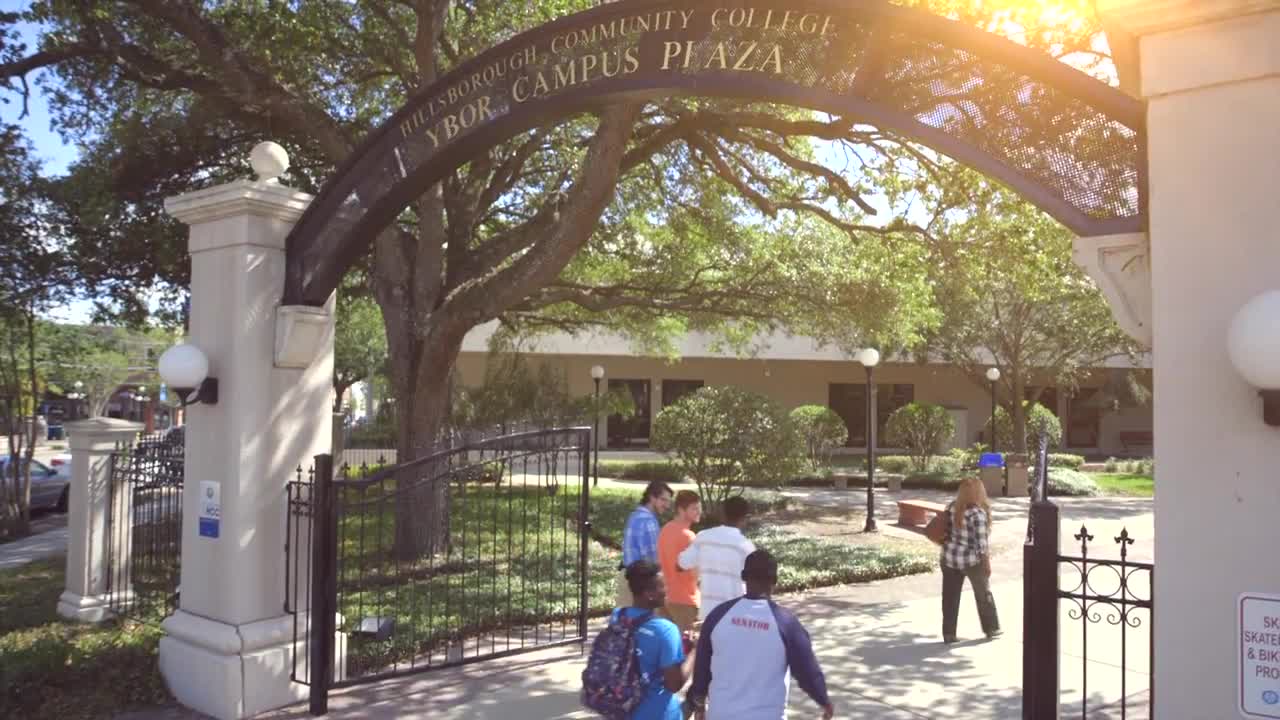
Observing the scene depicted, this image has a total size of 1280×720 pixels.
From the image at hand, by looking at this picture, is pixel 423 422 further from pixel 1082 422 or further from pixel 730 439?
pixel 1082 422

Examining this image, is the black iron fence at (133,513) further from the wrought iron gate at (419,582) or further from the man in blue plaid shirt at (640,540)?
the man in blue plaid shirt at (640,540)

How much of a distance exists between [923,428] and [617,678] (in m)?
23.7

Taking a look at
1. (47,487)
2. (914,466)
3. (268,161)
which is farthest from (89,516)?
(914,466)

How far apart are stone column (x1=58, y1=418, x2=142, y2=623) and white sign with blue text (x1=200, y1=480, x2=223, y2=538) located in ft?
8.73

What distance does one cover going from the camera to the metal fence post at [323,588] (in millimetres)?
6320

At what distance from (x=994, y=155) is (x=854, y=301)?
36.3 feet

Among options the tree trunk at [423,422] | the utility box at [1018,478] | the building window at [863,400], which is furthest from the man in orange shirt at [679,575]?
the building window at [863,400]

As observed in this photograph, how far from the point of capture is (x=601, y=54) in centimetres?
595

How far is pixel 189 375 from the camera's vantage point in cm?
637

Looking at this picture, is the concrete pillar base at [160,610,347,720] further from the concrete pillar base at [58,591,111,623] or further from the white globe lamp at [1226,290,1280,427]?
the white globe lamp at [1226,290,1280,427]

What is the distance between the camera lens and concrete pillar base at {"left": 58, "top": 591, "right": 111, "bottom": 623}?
28.2ft

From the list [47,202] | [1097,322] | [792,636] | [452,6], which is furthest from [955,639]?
[1097,322]

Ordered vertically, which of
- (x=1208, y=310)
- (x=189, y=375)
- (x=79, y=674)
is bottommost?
(x=79, y=674)

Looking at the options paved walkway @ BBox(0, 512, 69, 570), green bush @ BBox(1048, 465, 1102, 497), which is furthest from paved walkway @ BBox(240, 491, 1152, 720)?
green bush @ BBox(1048, 465, 1102, 497)
